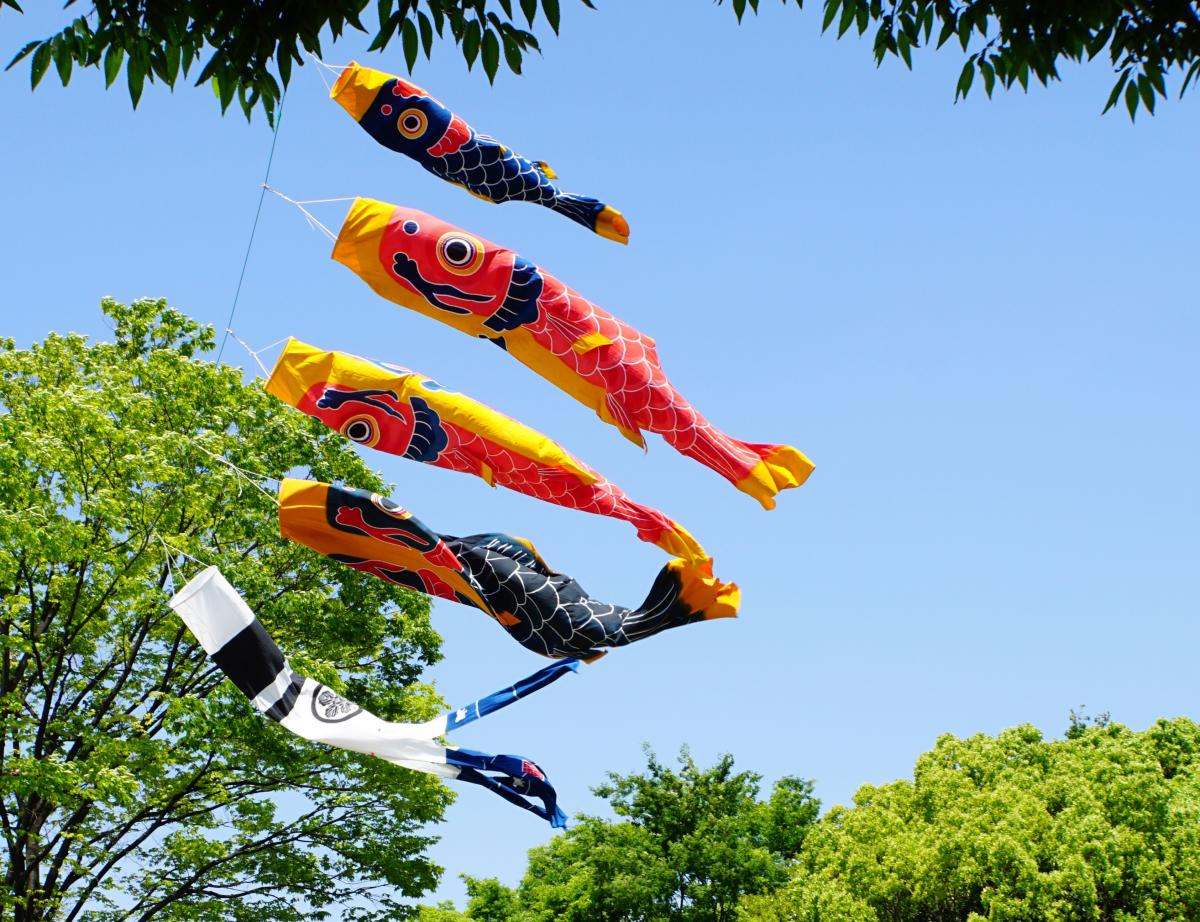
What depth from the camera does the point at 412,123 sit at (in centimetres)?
1329

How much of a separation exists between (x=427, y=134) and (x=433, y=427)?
2889 millimetres

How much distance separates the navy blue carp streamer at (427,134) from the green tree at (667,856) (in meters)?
21.4

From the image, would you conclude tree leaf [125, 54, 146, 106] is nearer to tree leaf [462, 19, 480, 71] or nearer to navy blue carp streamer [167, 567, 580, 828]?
tree leaf [462, 19, 480, 71]

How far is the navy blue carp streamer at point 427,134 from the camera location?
13.3 m

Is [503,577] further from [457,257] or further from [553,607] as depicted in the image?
[457,257]

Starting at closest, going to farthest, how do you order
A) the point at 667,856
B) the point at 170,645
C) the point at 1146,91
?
the point at 1146,91 → the point at 170,645 → the point at 667,856

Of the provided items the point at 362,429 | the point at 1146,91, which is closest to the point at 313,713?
the point at 362,429

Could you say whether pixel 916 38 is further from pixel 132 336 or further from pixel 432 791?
pixel 132 336

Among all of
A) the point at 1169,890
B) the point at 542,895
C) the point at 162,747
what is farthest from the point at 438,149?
the point at 542,895

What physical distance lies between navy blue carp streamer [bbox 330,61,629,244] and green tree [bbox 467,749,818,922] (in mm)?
21394

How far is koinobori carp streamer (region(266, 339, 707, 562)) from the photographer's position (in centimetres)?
1293

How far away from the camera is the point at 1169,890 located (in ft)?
75.4

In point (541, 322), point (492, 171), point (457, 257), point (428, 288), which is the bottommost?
point (541, 322)

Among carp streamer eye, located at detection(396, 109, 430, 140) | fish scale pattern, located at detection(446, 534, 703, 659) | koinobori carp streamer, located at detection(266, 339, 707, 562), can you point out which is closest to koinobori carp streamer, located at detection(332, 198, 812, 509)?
koinobori carp streamer, located at detection(266, 339, 707, 562)
